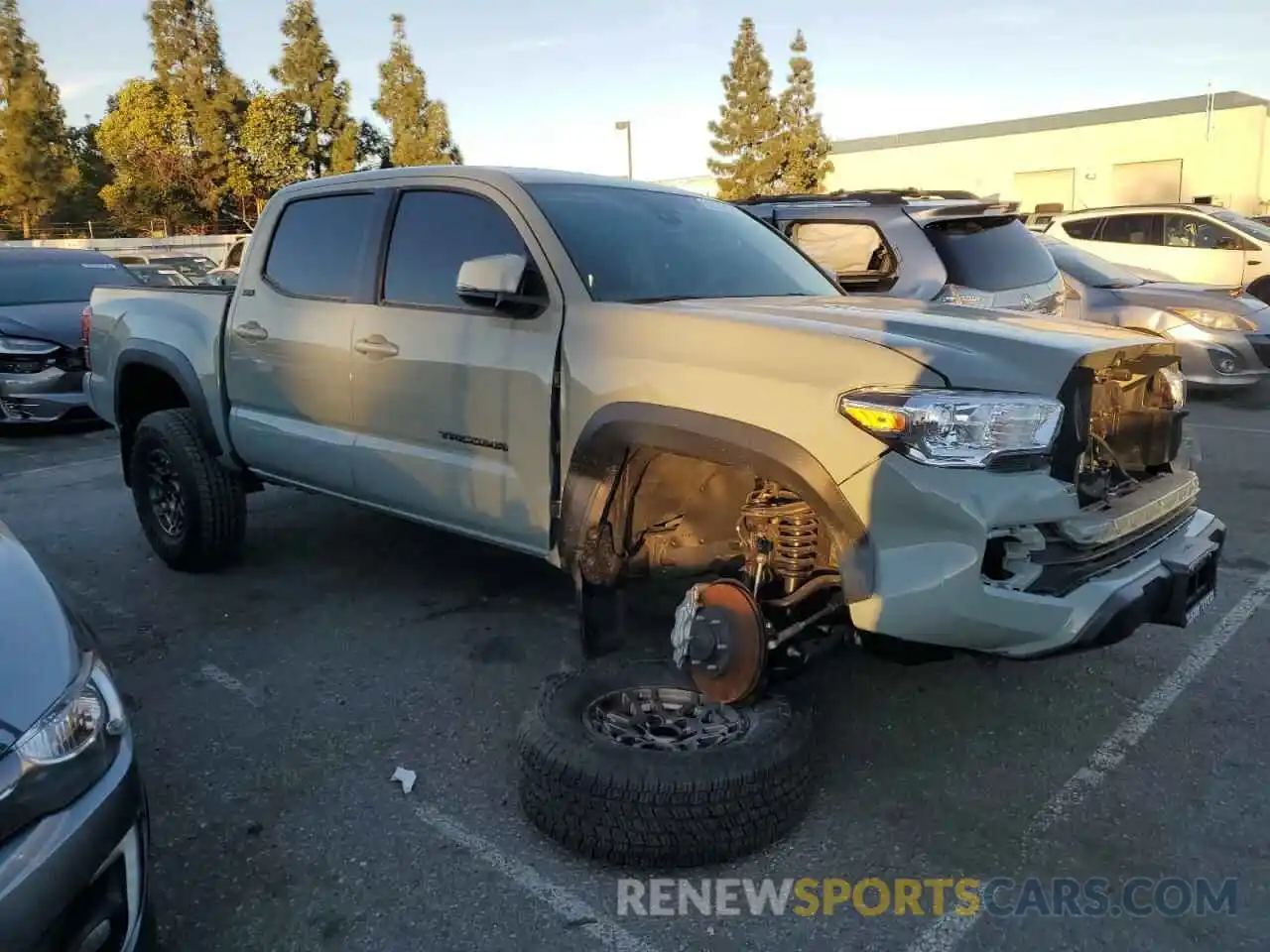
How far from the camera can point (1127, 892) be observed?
2.59 meters

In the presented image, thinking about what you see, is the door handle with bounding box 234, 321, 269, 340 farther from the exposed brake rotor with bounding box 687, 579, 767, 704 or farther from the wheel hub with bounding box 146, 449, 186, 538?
the exposed brake rotor with bounding box 687, 579, 767, 704

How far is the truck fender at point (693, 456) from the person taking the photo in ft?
8.68

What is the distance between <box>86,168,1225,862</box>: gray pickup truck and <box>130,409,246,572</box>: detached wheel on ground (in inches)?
11.1

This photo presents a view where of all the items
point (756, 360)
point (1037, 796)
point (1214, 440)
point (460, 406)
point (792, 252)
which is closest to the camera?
point (756, 360)

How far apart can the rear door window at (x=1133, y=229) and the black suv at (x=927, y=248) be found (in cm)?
595

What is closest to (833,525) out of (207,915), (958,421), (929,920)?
(958,421)

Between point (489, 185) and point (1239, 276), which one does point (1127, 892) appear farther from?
point (1239, 276)

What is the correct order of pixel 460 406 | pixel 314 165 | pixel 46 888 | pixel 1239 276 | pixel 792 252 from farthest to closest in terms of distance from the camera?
pixel 314 165, pixel 1239 276, pixel 792 252, pixel 460 406, pixel 46 888

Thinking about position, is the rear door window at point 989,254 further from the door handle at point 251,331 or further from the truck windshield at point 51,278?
the truck windshield at point 51,278

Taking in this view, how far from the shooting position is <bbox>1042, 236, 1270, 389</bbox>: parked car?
9.36m

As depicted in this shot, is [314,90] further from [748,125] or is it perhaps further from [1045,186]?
[1045,186]

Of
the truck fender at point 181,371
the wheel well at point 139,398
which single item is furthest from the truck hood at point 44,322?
the truck fender at point 181,371

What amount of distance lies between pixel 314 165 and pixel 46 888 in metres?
43.5

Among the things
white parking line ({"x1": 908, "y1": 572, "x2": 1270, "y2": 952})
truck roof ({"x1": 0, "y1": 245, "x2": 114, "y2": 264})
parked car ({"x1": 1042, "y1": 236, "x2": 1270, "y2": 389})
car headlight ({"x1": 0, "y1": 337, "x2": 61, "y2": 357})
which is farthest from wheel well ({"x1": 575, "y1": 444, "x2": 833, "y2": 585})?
truck roof ({"x1": 0, "y1": 245, "x2": 114, "y2": 264})
